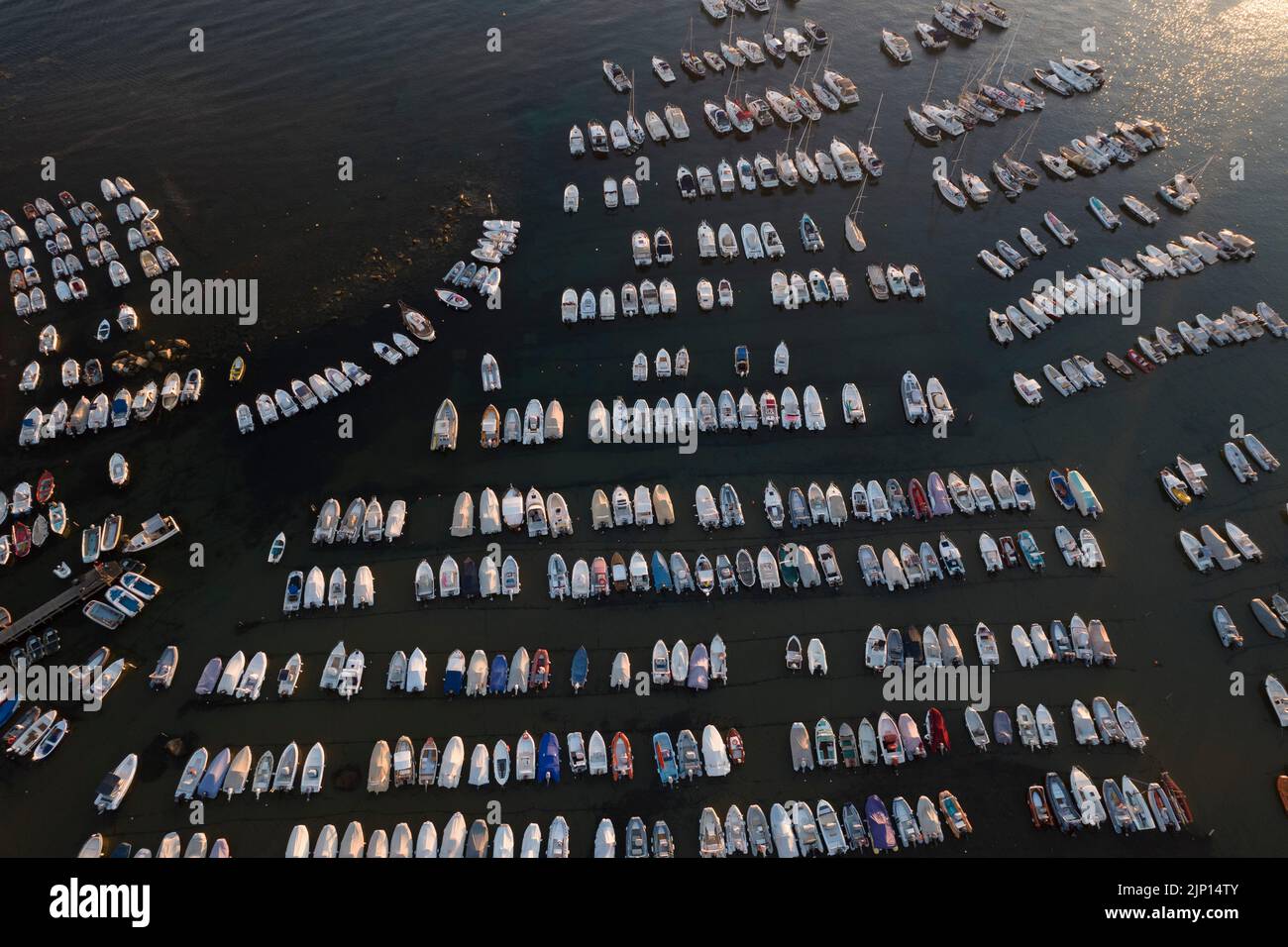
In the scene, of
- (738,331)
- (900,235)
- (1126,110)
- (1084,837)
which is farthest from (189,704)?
(1126,110)

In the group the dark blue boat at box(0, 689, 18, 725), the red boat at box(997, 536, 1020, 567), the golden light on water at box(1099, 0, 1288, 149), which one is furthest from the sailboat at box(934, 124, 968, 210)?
the dark blue boat at box(0, 689, 18, 725)

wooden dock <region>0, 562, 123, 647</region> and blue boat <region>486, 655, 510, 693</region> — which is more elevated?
wooden dock <region>0, 562, 123, 647</region>

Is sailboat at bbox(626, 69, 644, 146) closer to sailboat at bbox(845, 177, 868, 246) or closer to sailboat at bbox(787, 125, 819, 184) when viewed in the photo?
sailboat at bbox(787, 125, 819, 184)

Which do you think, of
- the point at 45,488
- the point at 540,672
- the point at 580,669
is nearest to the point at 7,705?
the point at 45,488

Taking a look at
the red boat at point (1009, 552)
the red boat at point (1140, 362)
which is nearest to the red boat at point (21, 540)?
the red boat at point (1009, 552)

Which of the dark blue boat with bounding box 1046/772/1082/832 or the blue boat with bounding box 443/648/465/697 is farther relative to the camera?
the blue boat with bounding box 443/648/465/697

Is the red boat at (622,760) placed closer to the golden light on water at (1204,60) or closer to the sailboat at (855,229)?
the sailboat at (855,229)
